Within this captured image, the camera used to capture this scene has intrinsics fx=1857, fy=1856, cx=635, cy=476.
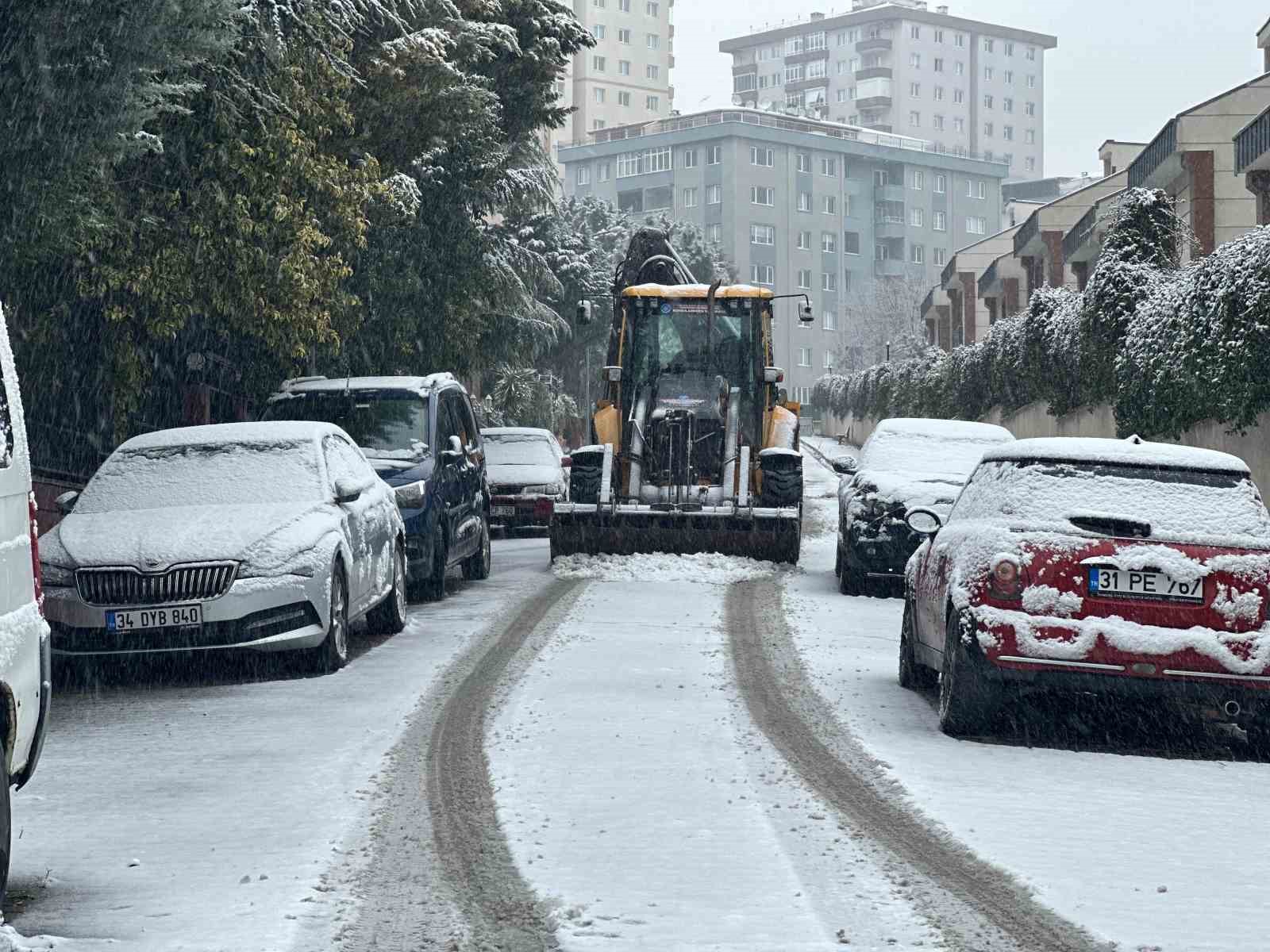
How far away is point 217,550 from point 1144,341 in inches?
736

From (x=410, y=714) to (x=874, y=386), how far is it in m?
72.4

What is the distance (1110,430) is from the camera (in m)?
37.1

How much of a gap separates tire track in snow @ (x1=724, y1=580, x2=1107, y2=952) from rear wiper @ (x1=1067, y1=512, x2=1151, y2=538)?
5.00 feet

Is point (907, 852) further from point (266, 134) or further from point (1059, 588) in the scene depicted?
point (266, 134)

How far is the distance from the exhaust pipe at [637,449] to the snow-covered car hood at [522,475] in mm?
5137

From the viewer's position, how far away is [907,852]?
6465mm

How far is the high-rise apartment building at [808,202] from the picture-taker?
459 ft

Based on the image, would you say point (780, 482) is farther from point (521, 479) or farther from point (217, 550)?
point (217, 550)

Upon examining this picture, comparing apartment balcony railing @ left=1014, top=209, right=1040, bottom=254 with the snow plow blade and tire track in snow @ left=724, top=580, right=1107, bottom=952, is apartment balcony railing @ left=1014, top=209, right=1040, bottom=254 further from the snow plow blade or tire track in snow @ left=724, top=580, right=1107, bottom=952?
tire track in snow @ left=724, top=580, right=1107, bottom=952

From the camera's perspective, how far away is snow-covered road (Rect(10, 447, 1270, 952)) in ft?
18.1

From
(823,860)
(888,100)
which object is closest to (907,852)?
(823,860)

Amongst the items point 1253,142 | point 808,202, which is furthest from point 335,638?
point 808,202

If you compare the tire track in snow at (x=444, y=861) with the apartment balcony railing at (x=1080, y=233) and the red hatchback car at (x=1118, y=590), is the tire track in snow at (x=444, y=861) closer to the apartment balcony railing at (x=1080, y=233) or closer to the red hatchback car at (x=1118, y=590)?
the red hatchback car at (x=1118, y=590)

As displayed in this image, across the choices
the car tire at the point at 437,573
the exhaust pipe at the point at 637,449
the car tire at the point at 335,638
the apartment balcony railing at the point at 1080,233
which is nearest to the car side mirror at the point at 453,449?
the car tire at the point at 437,573
